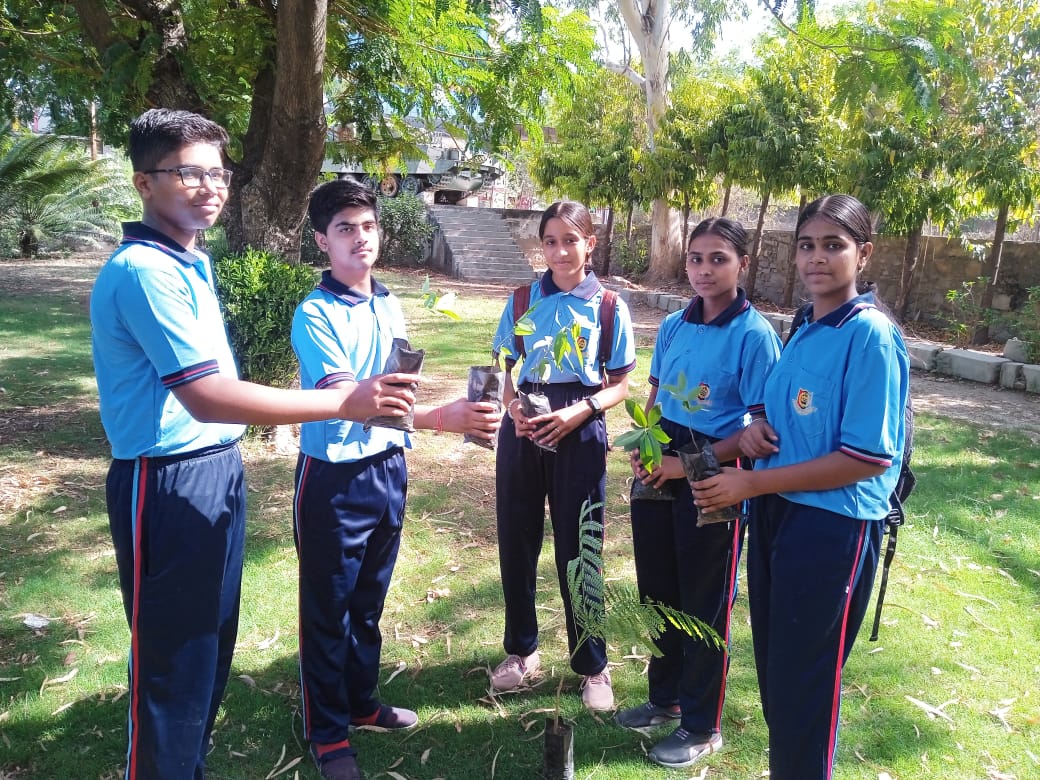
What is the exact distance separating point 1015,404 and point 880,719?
6.34 m

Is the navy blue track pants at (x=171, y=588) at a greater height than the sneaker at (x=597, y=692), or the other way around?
the navy blue track pants at (x=171, y=588)

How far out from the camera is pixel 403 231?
21.0m

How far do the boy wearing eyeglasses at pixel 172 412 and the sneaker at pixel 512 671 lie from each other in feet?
4.43

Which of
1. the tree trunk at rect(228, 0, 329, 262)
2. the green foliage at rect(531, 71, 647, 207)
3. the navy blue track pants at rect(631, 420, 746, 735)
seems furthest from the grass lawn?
the green foliage at rect(531, 71, 647, 207)

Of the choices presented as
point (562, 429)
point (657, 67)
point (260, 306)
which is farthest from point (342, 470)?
point (657, 67)

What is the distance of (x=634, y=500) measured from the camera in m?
2.89

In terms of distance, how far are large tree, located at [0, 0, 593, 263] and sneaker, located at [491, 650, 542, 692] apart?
3.85 metres

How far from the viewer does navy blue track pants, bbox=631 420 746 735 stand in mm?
2750

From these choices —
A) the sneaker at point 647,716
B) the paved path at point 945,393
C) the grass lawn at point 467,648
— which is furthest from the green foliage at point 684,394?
the paved path at point 945,393

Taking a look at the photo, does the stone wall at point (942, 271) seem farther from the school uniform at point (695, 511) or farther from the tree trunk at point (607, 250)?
the school uniform at point (695, 511)

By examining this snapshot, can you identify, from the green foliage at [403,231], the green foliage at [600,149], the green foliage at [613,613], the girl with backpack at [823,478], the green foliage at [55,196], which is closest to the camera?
the girl with backpack at [823,478]

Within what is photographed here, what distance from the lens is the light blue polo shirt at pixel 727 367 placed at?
2.69m

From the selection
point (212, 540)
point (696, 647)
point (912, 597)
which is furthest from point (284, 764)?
point (912, 597)

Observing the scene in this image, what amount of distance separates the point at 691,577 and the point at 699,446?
1.77ft
